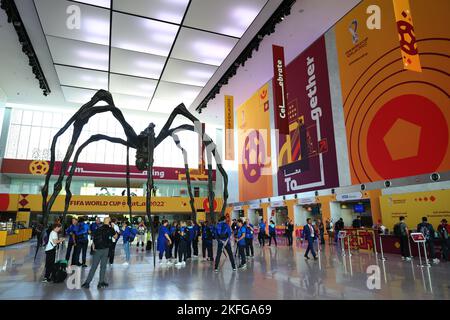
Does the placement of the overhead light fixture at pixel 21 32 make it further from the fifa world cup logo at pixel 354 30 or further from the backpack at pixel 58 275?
the fifa world cup logo at pixel 354 30

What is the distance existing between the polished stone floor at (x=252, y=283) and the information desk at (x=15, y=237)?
9694 mm

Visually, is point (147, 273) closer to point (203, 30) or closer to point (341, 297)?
point (341, 297)

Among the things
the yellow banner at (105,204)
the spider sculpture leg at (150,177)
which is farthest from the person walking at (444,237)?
the yellow banner at (105,204)

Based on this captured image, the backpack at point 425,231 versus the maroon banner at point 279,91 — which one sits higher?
the maroon banner at point 279,91

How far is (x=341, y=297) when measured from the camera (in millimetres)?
4961

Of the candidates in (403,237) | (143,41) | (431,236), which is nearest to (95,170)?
(143,41)

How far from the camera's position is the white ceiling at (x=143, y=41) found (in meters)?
11.6

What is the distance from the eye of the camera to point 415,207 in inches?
418

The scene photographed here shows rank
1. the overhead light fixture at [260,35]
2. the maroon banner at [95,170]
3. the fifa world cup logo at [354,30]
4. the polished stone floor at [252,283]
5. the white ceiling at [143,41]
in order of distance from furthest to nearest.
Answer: the maroon banner at [95,170], the fifa world cup logo at [354,30], the overhead light fixture at [260,35], the white ceiling at [143,41], the polished stone floor at [252,283]

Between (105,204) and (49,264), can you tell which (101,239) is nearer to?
(49,264)

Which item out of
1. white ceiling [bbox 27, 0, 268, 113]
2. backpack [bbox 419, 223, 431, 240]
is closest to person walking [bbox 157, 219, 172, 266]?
backpack [bbox 419, 223, 431, 240]

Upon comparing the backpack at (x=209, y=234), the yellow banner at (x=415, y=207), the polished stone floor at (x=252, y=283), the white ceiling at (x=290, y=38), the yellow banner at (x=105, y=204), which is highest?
the white ceiling at (x=290, y=38)
